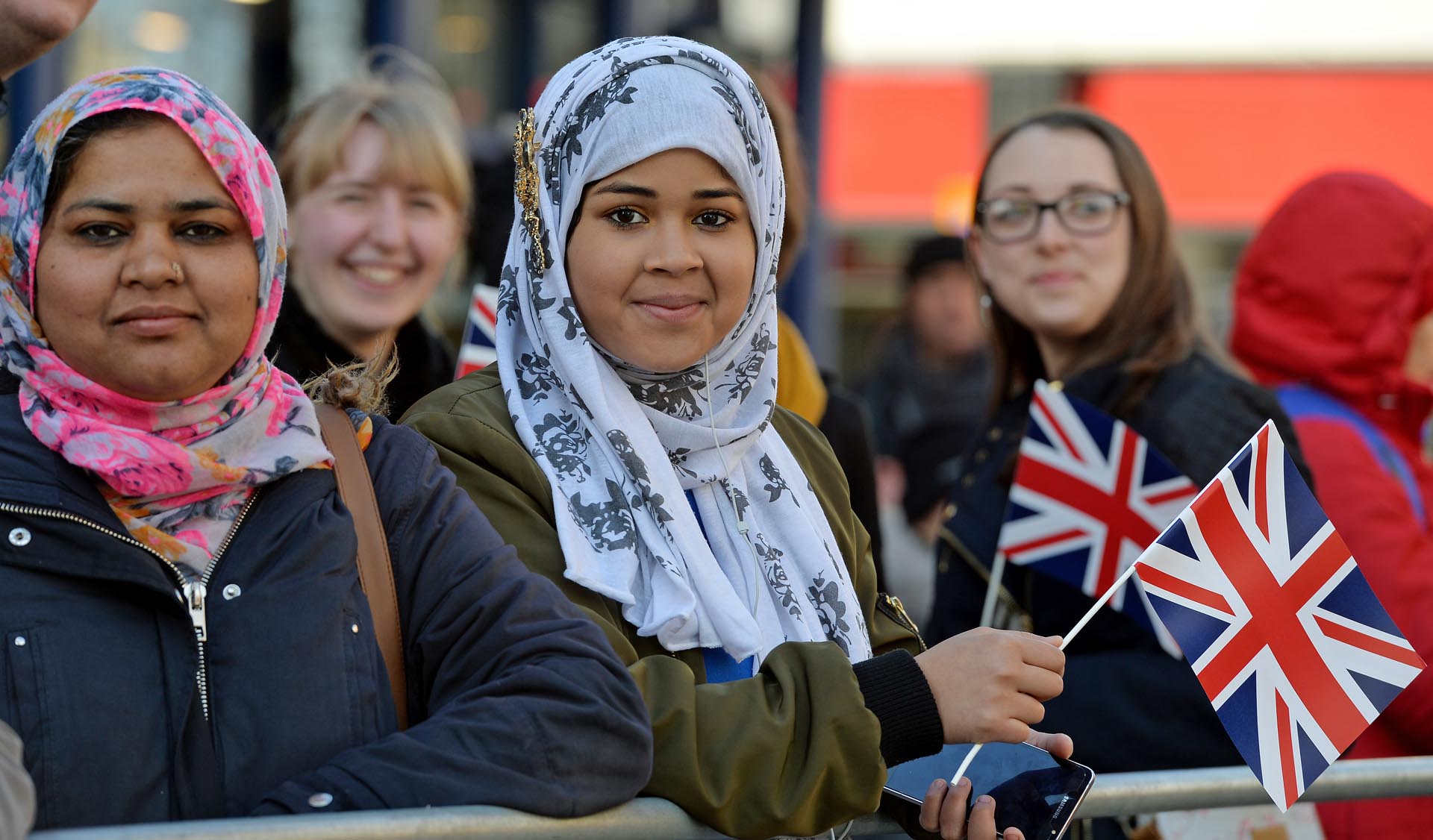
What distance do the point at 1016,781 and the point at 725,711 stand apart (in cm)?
50

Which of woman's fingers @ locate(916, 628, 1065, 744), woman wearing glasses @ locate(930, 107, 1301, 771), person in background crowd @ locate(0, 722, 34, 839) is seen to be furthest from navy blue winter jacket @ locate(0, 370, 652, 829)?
woman wearing glasses @ locate(930, 107, 1301, 771)

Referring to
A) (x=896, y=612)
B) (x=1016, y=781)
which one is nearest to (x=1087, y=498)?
(x=896, y=612)

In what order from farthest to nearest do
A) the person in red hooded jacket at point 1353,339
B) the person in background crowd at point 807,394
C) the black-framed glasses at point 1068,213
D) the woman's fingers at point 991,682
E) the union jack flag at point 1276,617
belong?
the person in background crowd at point 807,394 → the black-framed glasses at point 1068,213 → the person in red hooded jacket at point 1353,339 → the union jack flag at point 1276,617 → the woman's fingers at point 991,682

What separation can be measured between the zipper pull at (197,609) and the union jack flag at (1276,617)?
137cm

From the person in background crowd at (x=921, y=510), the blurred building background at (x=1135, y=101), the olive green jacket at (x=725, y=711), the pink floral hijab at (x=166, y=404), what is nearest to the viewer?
the pink floral hijab at (x=166, y=404)

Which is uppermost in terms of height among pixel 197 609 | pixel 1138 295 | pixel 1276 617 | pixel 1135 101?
pixel 1135 101

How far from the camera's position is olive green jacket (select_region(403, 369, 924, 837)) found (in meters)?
2.13

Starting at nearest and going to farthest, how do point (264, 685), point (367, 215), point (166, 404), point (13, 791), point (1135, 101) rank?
point (13, 791) < point (264, 685) < point (166, 404) < point (367, 215) < point (1135, 101)

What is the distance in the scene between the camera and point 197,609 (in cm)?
199

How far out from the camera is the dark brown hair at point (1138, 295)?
366cm

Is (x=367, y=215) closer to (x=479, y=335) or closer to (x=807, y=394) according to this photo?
(x=479, y=335)

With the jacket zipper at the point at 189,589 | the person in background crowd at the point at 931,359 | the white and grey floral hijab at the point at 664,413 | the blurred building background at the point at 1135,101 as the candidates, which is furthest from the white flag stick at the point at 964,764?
the blurred building background at the point at 1135,101

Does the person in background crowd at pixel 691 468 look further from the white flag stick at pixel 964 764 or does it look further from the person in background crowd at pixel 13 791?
the person in background crowd at pixel 13 791

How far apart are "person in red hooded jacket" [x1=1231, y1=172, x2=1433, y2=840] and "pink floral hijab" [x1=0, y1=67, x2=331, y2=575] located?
7.91 ft
